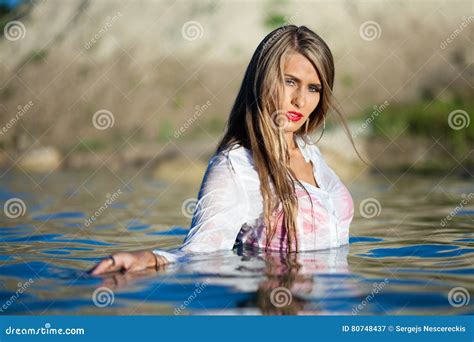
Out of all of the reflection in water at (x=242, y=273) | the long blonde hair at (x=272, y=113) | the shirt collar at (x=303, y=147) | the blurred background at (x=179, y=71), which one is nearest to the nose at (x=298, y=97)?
the long blonde hair at (x=272, y=113)

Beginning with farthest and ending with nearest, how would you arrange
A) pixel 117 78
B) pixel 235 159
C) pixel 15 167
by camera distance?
pixel 117 78
pixel 15 167
pixel 235 159

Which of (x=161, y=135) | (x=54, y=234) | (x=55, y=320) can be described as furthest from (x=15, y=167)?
(x=55, y=320)

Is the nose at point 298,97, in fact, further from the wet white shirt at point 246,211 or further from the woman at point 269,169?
the wet white shirt at point 246,211

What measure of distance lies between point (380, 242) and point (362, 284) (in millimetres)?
1655

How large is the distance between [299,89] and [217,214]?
2.88 ft

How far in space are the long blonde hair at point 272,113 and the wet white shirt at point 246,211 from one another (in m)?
0.06

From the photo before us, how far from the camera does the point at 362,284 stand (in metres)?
3.46

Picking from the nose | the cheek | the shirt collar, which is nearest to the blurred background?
the shirt collar

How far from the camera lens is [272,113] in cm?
394

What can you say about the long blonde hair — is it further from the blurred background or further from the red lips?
the blurred background

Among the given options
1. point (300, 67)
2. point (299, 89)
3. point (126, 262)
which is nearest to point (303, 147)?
point (299, 89)

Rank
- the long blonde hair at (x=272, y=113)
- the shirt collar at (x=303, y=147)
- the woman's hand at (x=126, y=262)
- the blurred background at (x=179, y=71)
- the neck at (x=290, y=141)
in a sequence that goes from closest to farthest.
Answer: the woman's hand at (x=126, y=262) < the long blonde hair at (x=272, y=113) < the neck at (x=290, y=141) < the shirt collar at (x=303, y=147) < the blurred background at (x=179, y=71)

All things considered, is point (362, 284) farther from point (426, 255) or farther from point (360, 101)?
point (360, 101)

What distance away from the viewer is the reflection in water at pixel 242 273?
121 inches
